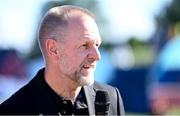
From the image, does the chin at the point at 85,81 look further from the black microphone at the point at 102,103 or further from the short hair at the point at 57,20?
the short hair at the point at 57,20

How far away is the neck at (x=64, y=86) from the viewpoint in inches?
157

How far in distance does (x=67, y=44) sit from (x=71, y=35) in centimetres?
6

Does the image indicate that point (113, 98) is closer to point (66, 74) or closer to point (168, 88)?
point (66, 74)

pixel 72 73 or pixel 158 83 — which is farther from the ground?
pixel 72 73

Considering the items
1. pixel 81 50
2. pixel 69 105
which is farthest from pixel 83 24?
pixel 69 105

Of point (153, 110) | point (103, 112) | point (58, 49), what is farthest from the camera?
point (153, 110)

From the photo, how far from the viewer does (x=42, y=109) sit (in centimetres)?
392

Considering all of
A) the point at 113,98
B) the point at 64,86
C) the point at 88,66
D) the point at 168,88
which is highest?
the point at 88,66

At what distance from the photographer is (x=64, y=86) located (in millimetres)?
3994

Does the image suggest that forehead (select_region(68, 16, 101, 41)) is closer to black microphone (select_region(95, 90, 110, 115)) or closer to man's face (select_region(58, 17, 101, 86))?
man's face (select_region(58, 17, 101, 86))

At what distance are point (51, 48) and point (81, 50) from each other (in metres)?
0.24

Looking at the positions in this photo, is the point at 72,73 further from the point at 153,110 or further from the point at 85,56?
the point at 153,110

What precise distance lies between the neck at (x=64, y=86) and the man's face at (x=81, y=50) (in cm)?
3

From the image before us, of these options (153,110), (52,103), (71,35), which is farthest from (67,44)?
(153,110)
